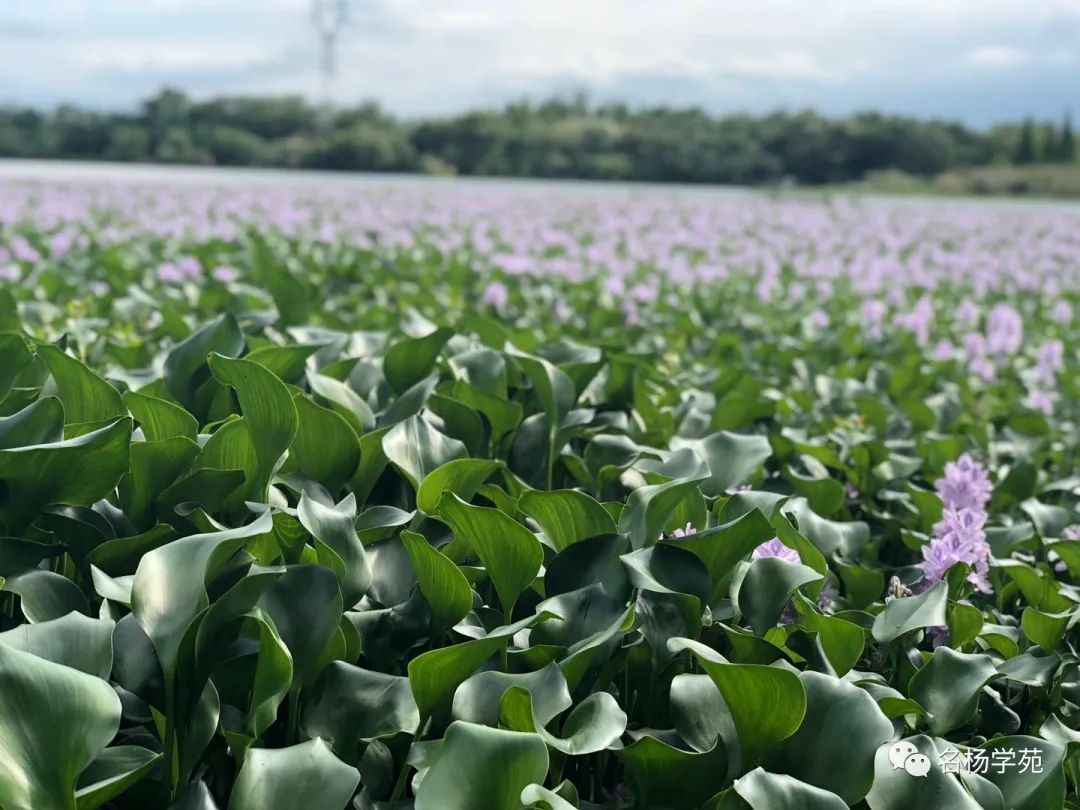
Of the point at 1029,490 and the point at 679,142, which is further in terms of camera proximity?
the point at 679,142

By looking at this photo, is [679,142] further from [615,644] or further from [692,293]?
[615,644]

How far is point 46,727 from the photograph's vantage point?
3.48 feet

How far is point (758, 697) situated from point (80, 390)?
116 cm

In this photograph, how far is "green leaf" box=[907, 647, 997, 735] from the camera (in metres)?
1.51

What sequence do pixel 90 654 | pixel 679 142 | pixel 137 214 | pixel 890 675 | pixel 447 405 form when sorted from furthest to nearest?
1. pixel 679 142
2. pixel 137 214
3. pixel 447 405
4. pixel 890 675
5. pixel 90 654

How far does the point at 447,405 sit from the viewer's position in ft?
7.09

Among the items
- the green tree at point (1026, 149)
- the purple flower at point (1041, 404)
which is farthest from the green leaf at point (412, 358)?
the green tree at point (1026, 149)

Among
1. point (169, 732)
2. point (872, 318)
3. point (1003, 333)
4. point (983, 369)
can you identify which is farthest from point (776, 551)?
point (872, 318)

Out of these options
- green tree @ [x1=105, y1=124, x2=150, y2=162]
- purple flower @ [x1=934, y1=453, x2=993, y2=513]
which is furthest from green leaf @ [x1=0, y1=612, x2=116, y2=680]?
green tree @ [x1=105, y1=124, x2=150, y2=162]

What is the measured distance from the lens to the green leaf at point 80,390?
1.77 m

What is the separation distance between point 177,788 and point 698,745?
58 centimetres

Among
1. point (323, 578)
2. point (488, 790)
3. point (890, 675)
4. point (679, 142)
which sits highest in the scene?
point (679, 142)

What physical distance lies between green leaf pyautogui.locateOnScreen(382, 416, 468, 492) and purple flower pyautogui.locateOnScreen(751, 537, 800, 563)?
525mm

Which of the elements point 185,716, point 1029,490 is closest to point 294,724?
point 185,716
